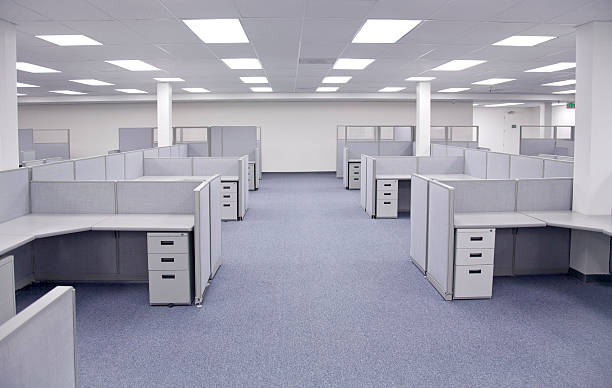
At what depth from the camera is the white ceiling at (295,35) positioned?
3361 millimetres

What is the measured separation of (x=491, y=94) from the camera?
10461 millimetres

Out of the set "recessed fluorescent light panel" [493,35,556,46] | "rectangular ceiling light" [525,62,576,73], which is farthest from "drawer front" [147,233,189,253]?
"rectangular ceiling light" [525,62,576,73]

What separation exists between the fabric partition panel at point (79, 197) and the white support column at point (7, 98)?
0.74m

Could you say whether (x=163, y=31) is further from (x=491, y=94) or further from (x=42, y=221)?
(x=491, y=94)

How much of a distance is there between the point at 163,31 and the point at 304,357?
10.2ft

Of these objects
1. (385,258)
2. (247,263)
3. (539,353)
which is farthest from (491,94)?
(539,353)

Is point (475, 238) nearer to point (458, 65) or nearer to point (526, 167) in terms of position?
point (526, 167)

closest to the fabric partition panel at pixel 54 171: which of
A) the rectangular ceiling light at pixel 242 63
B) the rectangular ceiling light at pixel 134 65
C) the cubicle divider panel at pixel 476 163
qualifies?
the rectangular ceiling light at pixel 134 65

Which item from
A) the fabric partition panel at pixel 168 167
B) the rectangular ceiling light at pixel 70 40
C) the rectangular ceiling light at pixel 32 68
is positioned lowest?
A: the fabric partition panel at pixel 168 167

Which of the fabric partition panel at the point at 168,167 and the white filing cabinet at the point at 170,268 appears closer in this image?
the white filing cabinet at the point at 170,268

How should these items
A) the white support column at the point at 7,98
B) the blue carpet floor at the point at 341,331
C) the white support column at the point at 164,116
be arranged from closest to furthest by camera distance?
1. the blue carpet floor at the point at 341,331
2. the white support column at the point at 7,98
3. the white support column at the point at 164,116

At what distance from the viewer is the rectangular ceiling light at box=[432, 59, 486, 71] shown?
593 cm

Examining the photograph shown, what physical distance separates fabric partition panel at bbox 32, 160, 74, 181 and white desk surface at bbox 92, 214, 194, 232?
0.65 metres

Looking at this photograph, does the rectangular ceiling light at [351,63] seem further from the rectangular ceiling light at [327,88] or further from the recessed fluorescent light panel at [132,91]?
the recessed fluorescent light panel at [132,91]
